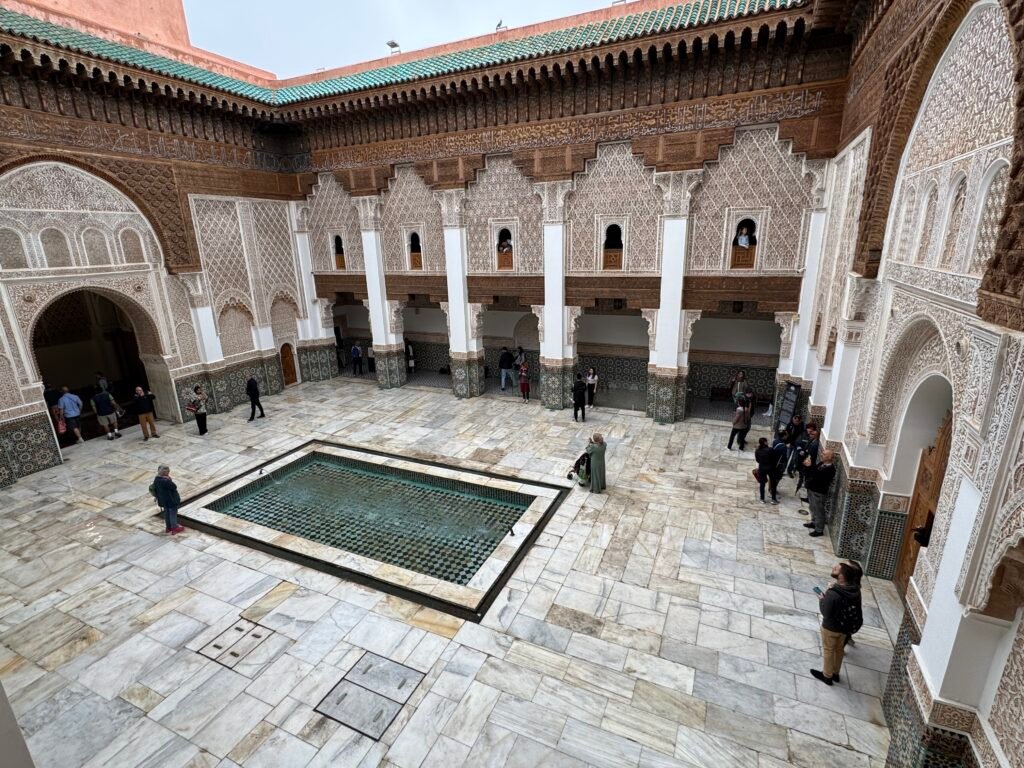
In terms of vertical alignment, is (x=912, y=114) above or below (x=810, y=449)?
above

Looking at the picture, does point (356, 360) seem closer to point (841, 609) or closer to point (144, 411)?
point (144, 411)

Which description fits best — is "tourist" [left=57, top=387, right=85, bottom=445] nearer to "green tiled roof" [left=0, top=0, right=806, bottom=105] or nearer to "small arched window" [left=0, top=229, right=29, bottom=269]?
"small arched window" [left=0, top=229, right=29, bottom=269]

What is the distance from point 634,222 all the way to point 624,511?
14.6 ft

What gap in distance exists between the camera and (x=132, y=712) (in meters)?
3.27

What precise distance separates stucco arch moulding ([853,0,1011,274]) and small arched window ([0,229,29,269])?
9.49 m

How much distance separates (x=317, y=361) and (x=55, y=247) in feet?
15.5

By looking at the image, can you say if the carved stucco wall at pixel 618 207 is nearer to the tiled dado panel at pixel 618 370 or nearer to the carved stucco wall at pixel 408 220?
the tiled dado panel at pixel 618 370

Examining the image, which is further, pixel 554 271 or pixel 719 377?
pixel 719 377

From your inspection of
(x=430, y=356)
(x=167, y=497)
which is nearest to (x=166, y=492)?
(x=167, y=497)

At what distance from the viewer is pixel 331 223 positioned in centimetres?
A: 1000

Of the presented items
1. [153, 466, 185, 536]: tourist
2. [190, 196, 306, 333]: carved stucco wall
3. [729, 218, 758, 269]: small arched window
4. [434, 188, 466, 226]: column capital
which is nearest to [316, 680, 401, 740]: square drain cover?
[153, 466, 185, 536]: tourist

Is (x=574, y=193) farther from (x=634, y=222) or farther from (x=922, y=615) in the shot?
(x=922, y=615)

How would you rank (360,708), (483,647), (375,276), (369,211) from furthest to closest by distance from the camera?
(375,276), (369,211), (483,647), (360,708)

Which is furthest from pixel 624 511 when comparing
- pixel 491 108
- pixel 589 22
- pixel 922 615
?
pixel 589 22
